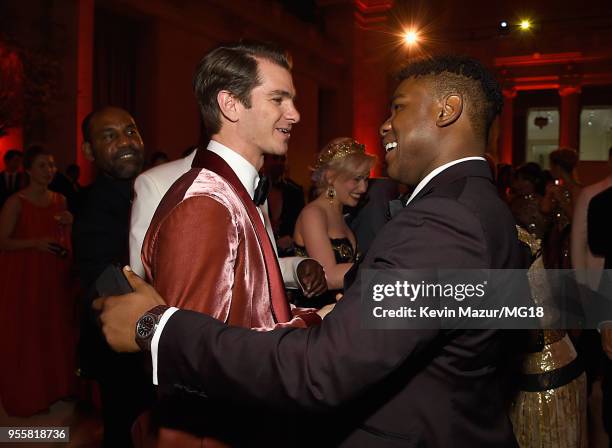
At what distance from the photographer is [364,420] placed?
1.30 meters

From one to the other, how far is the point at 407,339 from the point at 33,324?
4.36 meters

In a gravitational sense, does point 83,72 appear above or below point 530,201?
above

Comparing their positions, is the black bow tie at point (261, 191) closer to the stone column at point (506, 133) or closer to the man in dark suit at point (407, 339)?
the man in dark suit at point (407, 339)

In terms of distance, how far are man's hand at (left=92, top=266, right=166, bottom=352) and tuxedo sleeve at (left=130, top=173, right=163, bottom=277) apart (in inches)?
47.3

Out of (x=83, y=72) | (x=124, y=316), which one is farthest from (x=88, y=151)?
(x=83, y=72)

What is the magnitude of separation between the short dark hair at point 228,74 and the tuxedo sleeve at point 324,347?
0.82 meters

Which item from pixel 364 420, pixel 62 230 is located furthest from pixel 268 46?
pixel 62 230

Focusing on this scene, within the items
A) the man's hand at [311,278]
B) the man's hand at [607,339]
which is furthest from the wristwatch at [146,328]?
the man's hand at [607,339]

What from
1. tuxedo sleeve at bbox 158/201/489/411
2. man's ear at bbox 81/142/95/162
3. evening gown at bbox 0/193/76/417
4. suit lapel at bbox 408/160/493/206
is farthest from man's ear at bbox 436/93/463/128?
evening gown at bbox 0/193/76/417

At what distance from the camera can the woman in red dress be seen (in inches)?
179

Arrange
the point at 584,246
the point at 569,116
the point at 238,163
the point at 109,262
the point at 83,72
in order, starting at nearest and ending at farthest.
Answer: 1. the point at 238,163
2. the point at 109,262
3. the point at 584,246
4. the point at 83,72
5. the point at 569,116

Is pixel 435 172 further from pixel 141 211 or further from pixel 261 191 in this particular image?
pixel 141 211

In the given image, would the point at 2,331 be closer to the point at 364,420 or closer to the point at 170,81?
the point at 364,420

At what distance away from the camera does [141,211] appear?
8.11ft
